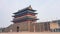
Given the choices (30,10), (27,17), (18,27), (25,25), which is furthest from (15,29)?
(30,10)

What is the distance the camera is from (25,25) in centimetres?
3178

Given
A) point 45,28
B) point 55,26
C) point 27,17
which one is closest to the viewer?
point 55,26

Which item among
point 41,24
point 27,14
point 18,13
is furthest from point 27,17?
point 41,24

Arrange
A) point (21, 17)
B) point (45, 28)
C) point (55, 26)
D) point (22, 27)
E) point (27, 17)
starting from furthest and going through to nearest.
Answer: point (21, 17), point (27, 17), point (22, 27), point (45, 28), point (55, 26)

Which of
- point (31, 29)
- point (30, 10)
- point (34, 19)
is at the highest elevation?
point (30, 10)

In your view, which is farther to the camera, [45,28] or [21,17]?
[21,17]

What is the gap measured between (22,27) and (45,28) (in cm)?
576

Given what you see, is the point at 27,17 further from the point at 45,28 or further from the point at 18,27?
the point at 45,28

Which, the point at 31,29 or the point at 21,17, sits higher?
the point at 21,17

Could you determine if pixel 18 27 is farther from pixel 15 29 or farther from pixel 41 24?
pixel 41 24

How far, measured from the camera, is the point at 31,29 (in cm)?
3059

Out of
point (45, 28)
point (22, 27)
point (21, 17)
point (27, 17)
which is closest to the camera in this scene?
point (45, 28)

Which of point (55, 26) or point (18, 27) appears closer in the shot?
point (55, 26)

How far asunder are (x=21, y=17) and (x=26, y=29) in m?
9.58
